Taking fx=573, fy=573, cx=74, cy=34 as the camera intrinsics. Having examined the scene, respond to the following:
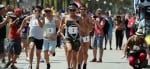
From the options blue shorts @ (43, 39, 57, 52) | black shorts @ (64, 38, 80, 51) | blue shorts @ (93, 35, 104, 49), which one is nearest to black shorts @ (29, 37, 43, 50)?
blue shorts @ (43, 39, 57, 52)

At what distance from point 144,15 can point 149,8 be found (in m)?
0.64

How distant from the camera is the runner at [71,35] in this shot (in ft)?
45.8

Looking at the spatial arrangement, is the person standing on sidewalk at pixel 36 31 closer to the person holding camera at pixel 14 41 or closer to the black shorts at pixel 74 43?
the person holding camera at pixel 14 41

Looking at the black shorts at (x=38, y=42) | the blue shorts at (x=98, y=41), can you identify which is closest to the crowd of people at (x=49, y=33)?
the black shorts at (x=38, y=42)

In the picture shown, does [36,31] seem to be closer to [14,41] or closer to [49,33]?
[14,41]

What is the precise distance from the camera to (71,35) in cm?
1426

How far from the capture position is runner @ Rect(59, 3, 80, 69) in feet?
45.8

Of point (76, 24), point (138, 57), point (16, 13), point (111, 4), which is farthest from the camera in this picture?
point (111, 4)

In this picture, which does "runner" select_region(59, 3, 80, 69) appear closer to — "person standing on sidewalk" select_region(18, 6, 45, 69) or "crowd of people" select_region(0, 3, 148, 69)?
"crowd of people" select_region(0, 3, 148, 69)

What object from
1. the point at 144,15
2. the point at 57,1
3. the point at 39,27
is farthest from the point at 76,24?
the point at 57,1

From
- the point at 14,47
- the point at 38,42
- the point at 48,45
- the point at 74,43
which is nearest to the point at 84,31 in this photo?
the point at 48,45

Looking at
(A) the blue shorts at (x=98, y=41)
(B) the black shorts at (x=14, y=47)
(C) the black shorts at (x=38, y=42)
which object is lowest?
(A) the blue shorts at (x=98, y=41)

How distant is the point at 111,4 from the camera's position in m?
111

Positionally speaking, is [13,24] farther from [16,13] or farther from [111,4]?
[111,4]
